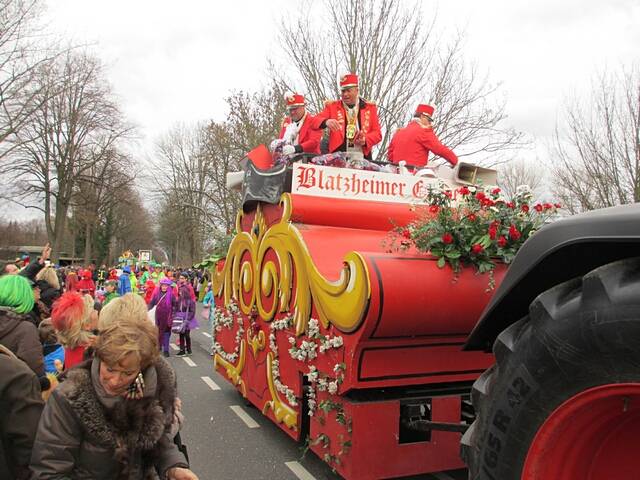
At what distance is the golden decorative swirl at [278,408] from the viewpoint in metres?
4.64

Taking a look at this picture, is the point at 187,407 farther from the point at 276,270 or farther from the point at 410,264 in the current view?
the point at 410,264

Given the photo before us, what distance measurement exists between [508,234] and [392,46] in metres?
12.3

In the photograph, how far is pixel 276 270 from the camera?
4.99 m

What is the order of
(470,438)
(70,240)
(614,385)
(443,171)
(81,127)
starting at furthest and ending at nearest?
(70,240)
(81,127)
(443,171)
(470,438)
(614,385)

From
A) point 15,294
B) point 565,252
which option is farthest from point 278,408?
point 565,252

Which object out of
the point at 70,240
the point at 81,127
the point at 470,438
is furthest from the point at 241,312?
the point at 70,240

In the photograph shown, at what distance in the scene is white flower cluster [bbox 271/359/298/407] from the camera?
4.59 metres

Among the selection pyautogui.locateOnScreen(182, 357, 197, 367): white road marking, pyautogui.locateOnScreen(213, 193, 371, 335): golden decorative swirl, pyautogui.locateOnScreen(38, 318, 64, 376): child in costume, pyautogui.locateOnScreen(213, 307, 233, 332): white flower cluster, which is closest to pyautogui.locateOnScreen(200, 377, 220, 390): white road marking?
pyautogui.locateOnScreen(213, 307, 233, 332): white flower cluster

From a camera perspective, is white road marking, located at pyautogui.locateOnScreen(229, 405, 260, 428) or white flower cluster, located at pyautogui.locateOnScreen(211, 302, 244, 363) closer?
white road marking, located at pyautogui.locateOnScreen(229, 405, 260, 428)

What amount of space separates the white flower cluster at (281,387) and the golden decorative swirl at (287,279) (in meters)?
0.46

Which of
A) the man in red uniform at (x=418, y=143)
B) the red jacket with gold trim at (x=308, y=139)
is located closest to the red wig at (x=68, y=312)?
the red jacket with gold trim at (x=308, y=139)

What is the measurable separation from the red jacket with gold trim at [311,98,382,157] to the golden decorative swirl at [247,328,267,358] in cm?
242

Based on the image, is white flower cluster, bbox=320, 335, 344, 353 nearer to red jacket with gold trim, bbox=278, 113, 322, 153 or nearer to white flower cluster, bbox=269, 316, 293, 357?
white flower cluster, bbox=269, 316, 293, 357

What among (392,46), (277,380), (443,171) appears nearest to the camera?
(277,380)
